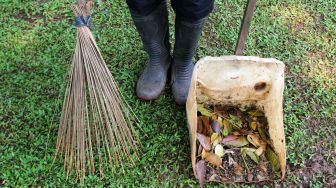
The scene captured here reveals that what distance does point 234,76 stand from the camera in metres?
1.80

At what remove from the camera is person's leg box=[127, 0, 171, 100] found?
178 centimetres

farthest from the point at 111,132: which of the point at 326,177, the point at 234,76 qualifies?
the point at 326,177

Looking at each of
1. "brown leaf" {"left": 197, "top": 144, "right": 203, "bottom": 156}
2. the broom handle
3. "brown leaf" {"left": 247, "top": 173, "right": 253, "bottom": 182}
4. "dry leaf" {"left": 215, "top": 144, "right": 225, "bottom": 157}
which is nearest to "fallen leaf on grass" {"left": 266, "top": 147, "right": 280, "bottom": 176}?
"brown leaf" {"left": 247, "top": 173, "right": 253, "bottom": 182}

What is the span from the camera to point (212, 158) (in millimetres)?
1901

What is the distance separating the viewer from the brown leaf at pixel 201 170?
6.10ft

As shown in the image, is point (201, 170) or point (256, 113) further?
point (256, 113)

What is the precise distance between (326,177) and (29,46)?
1794 millimetres

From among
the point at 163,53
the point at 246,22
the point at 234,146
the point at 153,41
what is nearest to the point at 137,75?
the point at 163,53

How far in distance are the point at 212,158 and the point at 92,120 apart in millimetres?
605

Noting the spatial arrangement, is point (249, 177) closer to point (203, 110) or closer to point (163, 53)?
point (203, 110)

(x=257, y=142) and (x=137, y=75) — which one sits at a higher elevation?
(x=137, y=75)

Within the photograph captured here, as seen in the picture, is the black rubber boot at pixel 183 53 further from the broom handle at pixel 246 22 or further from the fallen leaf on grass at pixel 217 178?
the fallen leaf on grass at pixel 217 178

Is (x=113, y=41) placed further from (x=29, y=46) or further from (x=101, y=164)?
(x=101, y=164)

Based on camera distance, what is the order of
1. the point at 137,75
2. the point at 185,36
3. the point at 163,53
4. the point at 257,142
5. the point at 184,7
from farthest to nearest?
1. the point at 137,75
2. the point at 163,53
3. the point at 257,142
4. the point at 185,36
5. the point at 184,7
